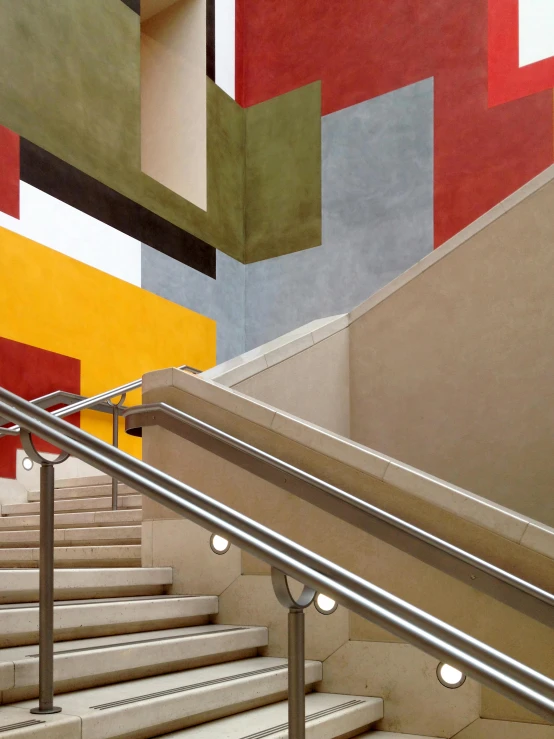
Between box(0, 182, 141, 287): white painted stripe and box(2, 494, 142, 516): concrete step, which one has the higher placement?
box(0, 182, 141, 287): white painted stripe

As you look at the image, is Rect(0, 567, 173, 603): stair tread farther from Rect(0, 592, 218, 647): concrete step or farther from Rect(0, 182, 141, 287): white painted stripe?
Rect(0, 182, 141, 287): white painted stripe

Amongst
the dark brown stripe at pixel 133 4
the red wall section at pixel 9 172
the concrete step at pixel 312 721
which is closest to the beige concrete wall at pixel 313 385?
the concrete step at pixel 312 721

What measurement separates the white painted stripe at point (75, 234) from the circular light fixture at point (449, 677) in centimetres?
482

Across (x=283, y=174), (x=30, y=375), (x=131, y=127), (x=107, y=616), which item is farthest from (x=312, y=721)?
(x=283, y=174)

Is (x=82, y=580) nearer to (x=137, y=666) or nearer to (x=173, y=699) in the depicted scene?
(x=137, y=666)

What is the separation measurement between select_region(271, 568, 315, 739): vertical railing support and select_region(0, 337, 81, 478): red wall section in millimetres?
4330

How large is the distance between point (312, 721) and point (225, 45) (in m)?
8.33

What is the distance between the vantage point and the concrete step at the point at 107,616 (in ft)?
8.67

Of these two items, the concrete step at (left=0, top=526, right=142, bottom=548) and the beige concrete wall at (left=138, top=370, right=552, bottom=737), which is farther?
the concrete step at (left=0, top=526, right=142, bottom=548)

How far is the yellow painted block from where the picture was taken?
637cm

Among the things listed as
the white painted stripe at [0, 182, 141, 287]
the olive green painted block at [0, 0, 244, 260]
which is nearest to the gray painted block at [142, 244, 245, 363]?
the white painted stripe at [0, 182, 141, 287]

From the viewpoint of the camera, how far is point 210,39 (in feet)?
29.8

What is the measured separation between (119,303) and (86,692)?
526cm

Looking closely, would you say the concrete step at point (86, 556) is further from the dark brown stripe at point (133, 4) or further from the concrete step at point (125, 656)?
the dark brown stripe at point (133, 4)
